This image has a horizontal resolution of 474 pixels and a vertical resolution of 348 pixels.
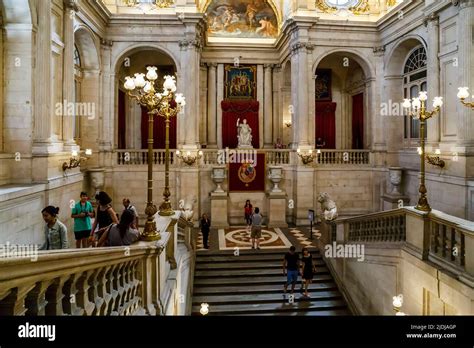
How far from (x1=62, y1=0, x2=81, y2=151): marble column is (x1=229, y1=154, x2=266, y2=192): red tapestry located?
7229 mm

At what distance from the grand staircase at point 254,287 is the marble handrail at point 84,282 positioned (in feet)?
15.5

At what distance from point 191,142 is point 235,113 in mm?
5151

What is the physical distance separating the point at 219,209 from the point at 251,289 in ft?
20.1

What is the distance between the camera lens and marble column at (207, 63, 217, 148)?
2133cm

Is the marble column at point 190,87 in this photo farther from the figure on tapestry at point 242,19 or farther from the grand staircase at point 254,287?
the grand staircase at point 254,287

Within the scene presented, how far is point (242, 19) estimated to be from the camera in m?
21.4

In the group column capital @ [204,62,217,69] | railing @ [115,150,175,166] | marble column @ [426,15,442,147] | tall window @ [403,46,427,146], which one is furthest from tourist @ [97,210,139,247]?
column capital @ [204,62,217,69]

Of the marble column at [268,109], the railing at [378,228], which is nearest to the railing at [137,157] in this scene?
the marble column at [268,109]

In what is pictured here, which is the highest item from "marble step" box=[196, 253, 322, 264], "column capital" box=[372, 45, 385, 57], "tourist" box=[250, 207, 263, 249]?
"column capital" box=[372, 45, 385, 57]

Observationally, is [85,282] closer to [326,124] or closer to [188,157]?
[188,157]

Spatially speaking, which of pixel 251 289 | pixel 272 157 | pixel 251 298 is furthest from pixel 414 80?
pixel 251 298

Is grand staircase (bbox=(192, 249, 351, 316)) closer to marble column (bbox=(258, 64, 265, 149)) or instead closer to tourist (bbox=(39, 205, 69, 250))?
tourist (bbox=(39, 205, 69, 250))
